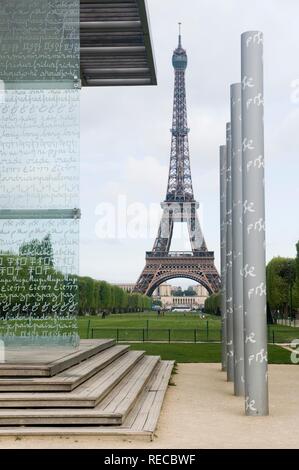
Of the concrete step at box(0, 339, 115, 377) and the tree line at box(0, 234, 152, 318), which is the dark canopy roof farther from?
the concrete step at box(0, 339, 115, 377)

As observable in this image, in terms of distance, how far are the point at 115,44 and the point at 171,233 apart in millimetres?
80114

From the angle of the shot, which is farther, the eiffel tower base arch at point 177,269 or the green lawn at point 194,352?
the eiffel tower base arch at point 177,269

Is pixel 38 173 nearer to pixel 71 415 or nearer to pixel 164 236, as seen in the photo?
pixel 71 415

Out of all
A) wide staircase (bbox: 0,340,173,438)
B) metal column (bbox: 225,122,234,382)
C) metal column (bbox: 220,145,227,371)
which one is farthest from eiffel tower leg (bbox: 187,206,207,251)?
wide staircase (bbox: 0,340,173,438)

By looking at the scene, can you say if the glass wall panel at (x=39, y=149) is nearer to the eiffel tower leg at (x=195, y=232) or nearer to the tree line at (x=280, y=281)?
the tree line at (x=280, y=281)

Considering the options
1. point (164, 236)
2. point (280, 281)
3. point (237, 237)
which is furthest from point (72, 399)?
point (164, 236)

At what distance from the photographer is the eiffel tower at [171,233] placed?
97.1 meters

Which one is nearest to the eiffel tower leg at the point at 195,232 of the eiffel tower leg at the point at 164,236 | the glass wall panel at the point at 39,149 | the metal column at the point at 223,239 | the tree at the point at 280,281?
the eiffel tower leg at the point at 164,236

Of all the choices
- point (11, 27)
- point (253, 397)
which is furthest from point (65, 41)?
point (253, 397)

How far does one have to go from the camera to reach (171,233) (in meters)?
102

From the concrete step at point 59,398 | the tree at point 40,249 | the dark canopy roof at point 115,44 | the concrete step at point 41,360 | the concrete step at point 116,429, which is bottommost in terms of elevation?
the concrete step at point 116,429

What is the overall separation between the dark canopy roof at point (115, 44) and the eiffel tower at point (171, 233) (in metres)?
69.8

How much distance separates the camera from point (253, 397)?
11.5 m
